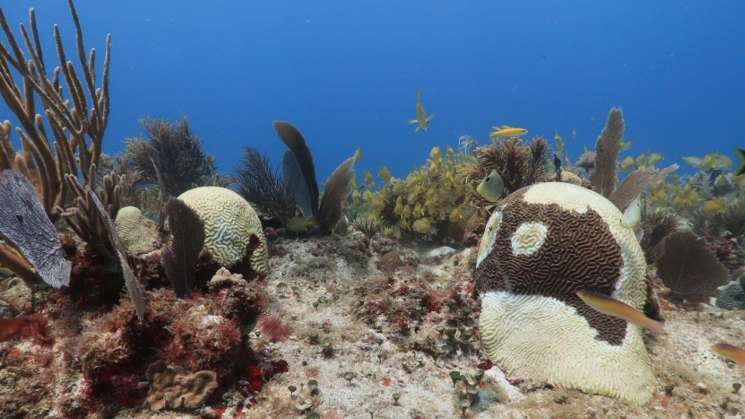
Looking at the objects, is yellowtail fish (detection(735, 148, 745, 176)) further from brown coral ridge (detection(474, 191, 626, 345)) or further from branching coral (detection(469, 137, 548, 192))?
branching coral (detection(469, 137, 548, 192))

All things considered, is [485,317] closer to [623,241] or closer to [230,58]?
[623,241]

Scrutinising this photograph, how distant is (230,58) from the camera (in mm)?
148375

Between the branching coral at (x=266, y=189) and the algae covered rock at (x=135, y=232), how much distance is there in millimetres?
2096

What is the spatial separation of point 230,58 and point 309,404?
16883 centimetres

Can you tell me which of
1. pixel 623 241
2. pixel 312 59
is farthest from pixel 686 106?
pixel 623 241

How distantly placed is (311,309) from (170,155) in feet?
21.5

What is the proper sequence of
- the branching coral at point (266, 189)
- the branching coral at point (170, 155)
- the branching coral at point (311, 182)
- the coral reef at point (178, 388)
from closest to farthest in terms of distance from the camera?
the coral reef at point (178, 388) < the branching coral at point (311, 182) < the branching coral at point (266, 189) < the branching coral at point (170, 155)

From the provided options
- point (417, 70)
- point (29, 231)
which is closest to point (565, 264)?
point (29, 231)

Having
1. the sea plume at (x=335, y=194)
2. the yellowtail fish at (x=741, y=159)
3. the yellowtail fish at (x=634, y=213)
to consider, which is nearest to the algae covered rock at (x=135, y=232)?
the sea plume at (x=335, y=194)

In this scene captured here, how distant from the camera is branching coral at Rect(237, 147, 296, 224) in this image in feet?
20.9

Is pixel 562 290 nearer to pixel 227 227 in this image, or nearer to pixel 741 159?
pixel 741 159

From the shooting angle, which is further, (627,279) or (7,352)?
(627,279)

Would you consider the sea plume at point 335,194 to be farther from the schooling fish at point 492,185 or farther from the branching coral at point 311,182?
the schooling fish at point 492,185

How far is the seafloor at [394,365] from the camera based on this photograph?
8.13 feet
